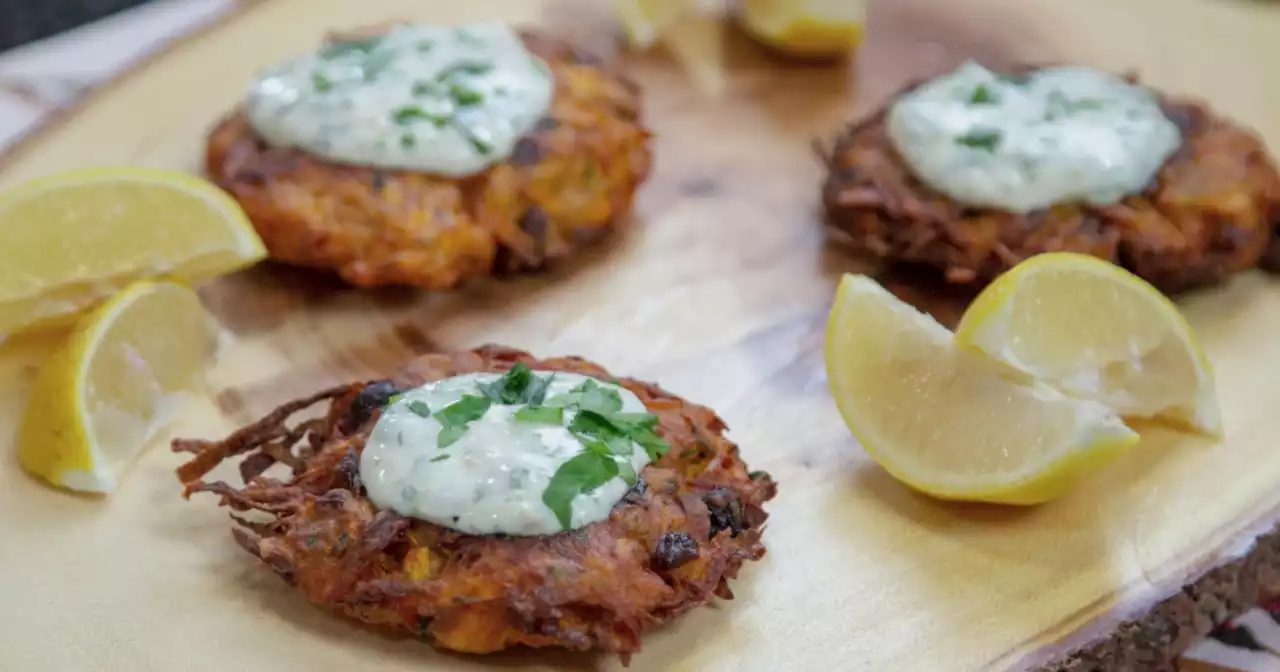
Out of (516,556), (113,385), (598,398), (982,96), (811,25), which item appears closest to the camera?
(516,556)

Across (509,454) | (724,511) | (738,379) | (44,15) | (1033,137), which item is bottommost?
(44,15)

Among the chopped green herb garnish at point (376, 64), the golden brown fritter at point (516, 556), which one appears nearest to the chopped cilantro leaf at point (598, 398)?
the golden brown fritter at point (516, 556)

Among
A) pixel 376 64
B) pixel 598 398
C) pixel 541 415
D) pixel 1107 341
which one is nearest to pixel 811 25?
pixel 376 64

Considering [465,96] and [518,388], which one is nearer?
[518,388]

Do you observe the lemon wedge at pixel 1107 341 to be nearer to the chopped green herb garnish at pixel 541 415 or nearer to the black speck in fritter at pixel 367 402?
the chopped green herb garnish at pixel 541 415

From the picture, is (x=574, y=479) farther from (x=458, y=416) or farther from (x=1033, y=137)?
(x=1033, y=137)

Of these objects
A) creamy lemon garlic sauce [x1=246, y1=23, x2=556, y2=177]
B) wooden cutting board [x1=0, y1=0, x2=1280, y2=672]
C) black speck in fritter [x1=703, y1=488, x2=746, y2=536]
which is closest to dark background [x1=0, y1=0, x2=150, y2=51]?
wooden cutting board [x1=0, y1=0, x2=1280, y2=672]
